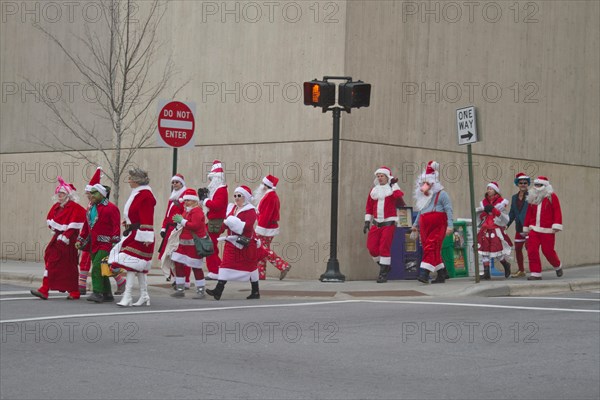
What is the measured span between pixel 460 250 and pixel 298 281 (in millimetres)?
3204

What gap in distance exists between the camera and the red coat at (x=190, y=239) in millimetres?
15852

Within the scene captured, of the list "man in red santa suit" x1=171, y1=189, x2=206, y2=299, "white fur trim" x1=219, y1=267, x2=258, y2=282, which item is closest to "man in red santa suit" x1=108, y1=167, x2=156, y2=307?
"man in red santa suit" x1=171, y1=189, x2=206, y2=299

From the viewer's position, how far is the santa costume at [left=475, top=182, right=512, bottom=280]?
19.7 metres

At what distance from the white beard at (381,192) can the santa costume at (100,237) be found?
16.6 feet

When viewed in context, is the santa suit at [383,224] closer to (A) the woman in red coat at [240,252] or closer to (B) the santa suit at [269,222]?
(B) the santa suit at [269,222]

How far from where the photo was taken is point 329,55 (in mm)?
19500

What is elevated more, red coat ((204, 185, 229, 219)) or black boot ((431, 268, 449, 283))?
red coat ((204, 185, 229, 219))

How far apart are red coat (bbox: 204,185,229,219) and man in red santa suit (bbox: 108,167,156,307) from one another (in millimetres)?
2639

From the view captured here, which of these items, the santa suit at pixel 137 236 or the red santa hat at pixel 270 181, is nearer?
the santa suit at pixel 137 236

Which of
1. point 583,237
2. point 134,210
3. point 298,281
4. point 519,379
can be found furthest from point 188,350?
point 583,237

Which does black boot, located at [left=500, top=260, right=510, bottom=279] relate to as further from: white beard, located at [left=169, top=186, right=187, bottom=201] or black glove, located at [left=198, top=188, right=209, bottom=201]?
white beard, located at [left=169, top=186, right=187, bottom=201]

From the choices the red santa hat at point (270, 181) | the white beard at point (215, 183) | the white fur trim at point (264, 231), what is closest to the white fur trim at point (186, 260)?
the white beard at point (215, 183)

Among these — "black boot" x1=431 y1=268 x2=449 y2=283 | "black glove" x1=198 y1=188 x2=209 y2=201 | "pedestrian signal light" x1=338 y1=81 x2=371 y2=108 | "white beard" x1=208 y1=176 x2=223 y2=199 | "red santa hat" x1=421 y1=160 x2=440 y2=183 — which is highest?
"pedestrian signal light" x1=338 y1=81 x2=371 y2=108

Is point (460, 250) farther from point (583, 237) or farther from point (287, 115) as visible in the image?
point (583, 237)
